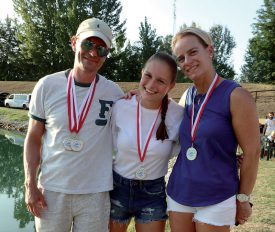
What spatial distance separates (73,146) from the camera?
2961 millimetres

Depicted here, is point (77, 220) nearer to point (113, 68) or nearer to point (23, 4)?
point (113, 68)

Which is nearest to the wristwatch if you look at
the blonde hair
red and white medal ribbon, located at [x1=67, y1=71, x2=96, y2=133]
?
the blonde hair

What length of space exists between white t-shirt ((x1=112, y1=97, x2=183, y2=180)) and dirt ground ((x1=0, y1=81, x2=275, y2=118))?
16.9 meters

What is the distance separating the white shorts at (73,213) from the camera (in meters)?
2.99

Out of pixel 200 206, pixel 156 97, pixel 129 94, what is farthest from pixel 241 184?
pixel 129 94

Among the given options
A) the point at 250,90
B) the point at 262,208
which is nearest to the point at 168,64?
the point at 262,208

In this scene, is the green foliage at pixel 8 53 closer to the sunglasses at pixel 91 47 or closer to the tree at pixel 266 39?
the tree at pixel 266 39

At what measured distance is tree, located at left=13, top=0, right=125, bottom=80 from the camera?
40875 mm

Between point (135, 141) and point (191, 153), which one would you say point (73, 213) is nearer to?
point (135, 141)

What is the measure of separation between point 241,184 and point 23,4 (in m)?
45.1

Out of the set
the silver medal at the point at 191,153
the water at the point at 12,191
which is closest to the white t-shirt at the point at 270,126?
the water at the point at 12,191

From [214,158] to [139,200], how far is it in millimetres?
751

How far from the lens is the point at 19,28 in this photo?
148 feet

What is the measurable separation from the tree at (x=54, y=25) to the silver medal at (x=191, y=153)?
3824 centimetres
